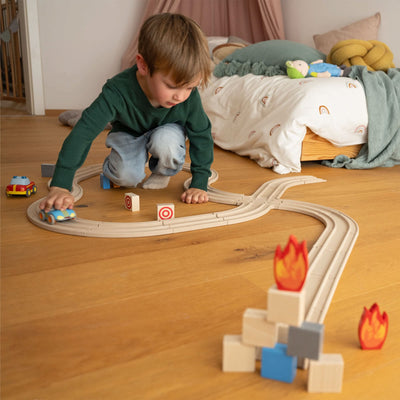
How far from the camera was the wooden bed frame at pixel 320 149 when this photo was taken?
69.7 inches

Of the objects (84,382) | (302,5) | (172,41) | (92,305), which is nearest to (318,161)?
(172,41)

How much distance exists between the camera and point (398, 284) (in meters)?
0.81

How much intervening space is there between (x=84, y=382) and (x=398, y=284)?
590 millimetres

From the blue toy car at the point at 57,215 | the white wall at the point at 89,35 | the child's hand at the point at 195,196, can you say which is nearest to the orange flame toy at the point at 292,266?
the blue toy car at the point at 57,215

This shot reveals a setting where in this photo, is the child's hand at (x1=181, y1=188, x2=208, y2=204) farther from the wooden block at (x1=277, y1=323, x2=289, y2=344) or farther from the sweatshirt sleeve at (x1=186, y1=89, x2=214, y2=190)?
the wooden block at (x1=277, y1=323, x2=289, y2=344)

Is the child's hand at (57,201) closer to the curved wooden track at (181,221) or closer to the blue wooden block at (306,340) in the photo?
the curved wooden track at (181,221)

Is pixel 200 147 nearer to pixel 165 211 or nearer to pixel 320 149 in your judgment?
pixel 165 211

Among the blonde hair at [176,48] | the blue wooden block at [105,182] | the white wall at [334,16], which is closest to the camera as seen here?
the blonde hair at [176,48]

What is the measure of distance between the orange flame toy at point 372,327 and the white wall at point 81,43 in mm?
3360

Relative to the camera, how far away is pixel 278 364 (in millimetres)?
539

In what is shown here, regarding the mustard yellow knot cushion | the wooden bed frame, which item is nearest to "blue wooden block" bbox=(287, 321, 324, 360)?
the wooden bed frame

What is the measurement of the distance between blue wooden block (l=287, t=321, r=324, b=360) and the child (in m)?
0.68

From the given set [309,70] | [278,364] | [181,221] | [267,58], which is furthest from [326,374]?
[267,58]

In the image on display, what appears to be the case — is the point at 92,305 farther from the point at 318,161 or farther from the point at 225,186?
the point at 318,161
